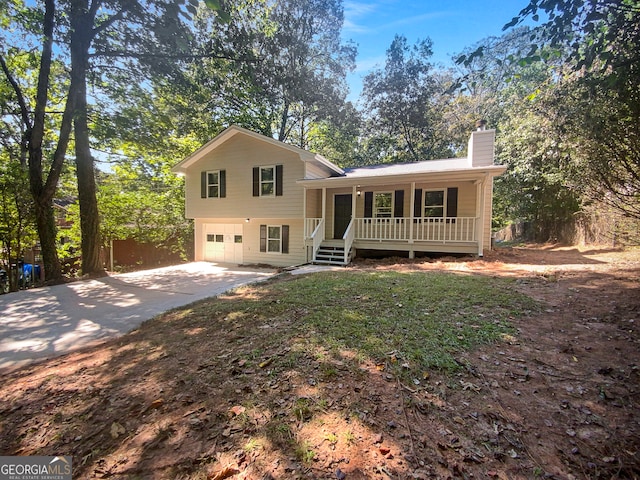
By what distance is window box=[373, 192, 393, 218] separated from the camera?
→ 12398 millimetres

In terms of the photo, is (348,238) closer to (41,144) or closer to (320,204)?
(320,204)

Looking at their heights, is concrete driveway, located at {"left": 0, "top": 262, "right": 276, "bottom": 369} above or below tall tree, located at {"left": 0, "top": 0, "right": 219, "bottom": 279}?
below

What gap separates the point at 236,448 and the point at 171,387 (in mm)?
1180

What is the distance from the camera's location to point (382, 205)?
41.1ft

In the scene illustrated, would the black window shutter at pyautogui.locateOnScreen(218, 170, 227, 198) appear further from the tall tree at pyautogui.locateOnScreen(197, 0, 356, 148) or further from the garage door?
the tall tree at pyautogui.locateOnScreen(197, 0, 356, 148)

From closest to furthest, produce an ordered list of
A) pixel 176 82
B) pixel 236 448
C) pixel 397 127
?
pixel 236 448, pixel 176 82, pixel 397 127

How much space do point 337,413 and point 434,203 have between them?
10.6 meters

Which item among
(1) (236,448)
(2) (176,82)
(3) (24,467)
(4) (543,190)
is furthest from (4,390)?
(4) (543,190)

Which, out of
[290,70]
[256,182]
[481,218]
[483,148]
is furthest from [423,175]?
[290,70]

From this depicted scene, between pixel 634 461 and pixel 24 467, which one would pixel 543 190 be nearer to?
pixel 634 461

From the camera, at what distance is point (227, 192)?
1387 centimetres

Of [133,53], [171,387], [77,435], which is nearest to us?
[77,435]

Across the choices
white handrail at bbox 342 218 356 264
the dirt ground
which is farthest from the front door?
the dirt ground

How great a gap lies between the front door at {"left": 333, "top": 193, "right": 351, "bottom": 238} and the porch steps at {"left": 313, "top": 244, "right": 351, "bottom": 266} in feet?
4.06
